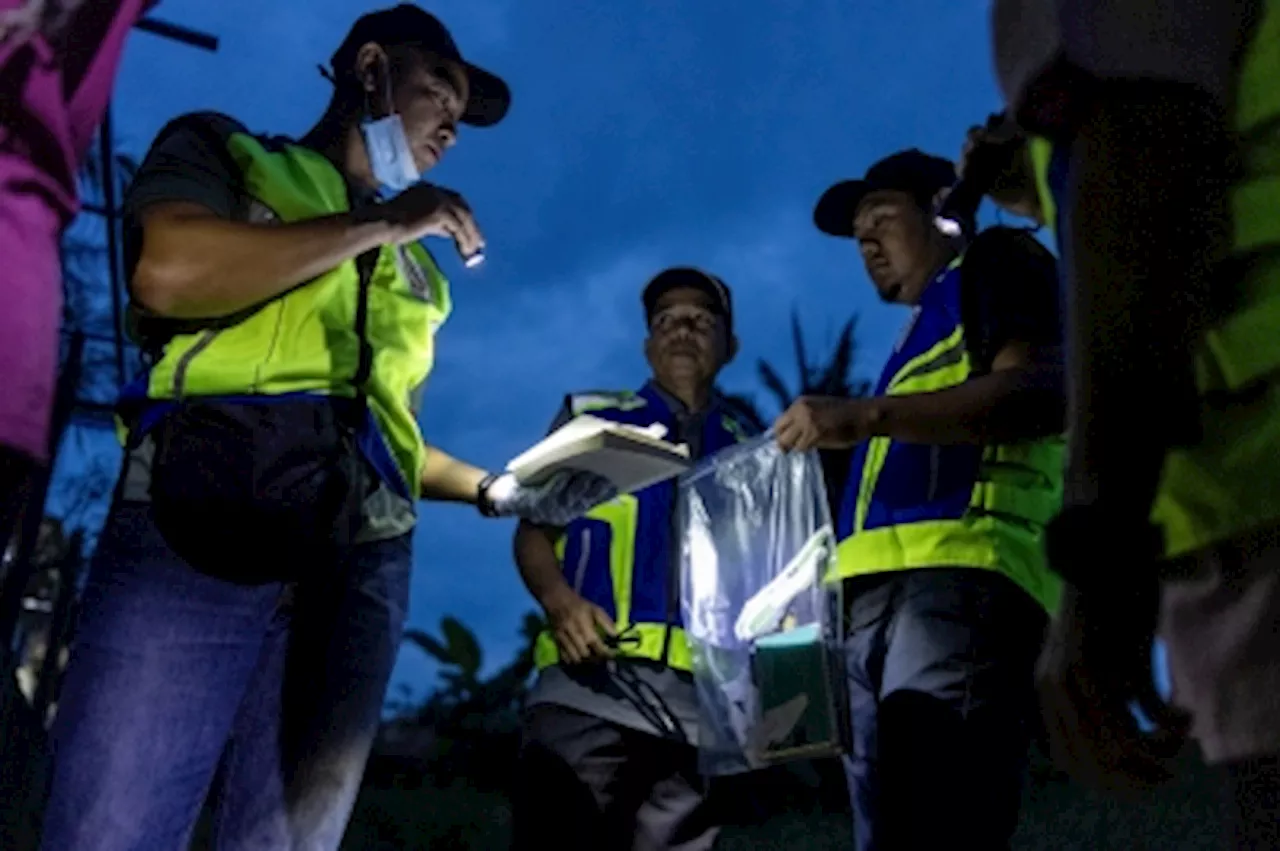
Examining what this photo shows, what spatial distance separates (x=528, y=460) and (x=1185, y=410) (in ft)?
6.13

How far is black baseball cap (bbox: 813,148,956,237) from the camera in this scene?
2.96 metres

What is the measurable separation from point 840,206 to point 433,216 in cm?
150

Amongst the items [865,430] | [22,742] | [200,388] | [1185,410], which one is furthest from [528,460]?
[22,742]

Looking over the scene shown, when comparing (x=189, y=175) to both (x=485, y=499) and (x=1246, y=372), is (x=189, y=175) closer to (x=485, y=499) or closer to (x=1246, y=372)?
(x=485, y=499)

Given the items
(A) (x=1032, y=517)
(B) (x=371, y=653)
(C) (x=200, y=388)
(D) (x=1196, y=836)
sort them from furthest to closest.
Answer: (D) (x=1196, y=836)
(A) (x=1032, y=517)
(B) (x=371, y=653)
(C) (x=200, y=388)

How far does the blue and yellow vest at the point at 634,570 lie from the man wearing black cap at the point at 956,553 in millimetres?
688

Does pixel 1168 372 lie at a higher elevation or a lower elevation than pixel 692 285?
lower

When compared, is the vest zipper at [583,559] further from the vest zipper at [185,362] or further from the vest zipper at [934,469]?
the vest zipper at [185,362]

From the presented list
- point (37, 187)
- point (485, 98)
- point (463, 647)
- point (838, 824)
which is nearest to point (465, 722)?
point (463, 647)

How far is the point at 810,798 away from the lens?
8.53 m

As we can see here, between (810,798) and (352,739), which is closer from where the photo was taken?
(352,739)

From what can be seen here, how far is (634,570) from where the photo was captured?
3.24 meters

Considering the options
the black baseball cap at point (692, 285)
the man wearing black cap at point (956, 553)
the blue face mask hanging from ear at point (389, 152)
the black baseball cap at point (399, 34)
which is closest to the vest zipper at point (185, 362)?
the blue face mask hanging from ear at point (389, 152)

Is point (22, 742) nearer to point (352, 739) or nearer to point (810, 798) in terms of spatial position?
point (352, 739)
